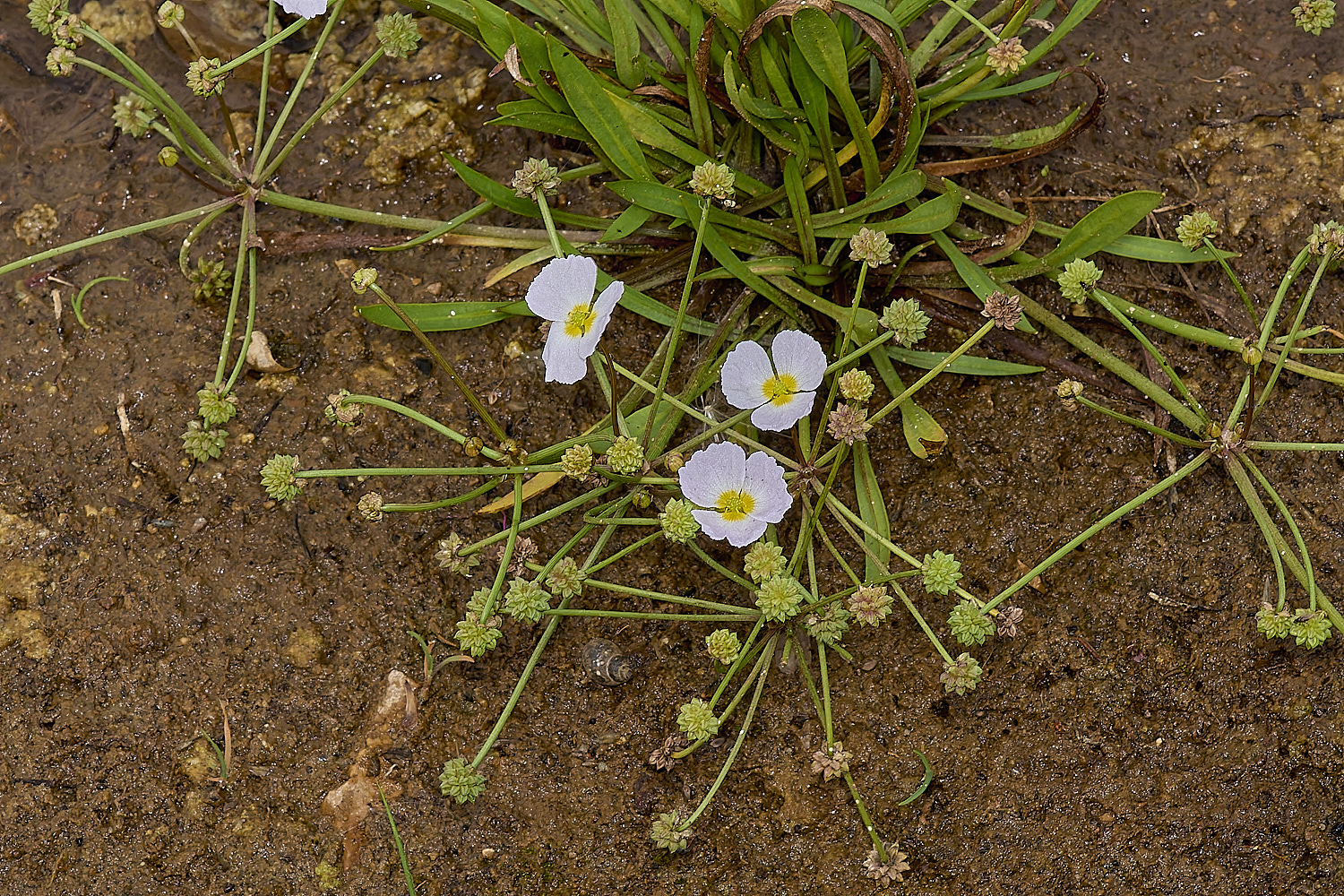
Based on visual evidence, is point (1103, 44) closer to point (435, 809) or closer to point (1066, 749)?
point (1066, 749)

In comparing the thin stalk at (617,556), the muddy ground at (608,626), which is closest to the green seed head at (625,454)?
the thin stalk at (617,556)

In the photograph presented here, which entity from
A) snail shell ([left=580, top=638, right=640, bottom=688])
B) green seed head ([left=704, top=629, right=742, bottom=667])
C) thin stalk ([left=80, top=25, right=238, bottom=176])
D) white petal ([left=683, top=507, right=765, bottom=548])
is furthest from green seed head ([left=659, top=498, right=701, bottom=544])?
thin stalk ([left=80, top=25, right=238, bottom=176])

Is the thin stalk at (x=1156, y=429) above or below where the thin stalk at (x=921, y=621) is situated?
above

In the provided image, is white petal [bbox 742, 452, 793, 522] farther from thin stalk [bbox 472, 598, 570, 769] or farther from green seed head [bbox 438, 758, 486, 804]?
green seed head [bbox 438, 758, 486, 804]

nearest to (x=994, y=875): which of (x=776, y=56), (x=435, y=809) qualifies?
(x=435, y=809)

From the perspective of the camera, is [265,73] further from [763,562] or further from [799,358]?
[763,562]

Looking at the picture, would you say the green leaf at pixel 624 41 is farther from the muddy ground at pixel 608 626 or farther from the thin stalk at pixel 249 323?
the thin stalk at pixel 249 323

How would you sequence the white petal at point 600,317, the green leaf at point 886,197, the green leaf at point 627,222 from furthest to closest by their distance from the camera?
the green leaf at point 627,222, the green leaf at point 886,197, the white petal at point 600,317
